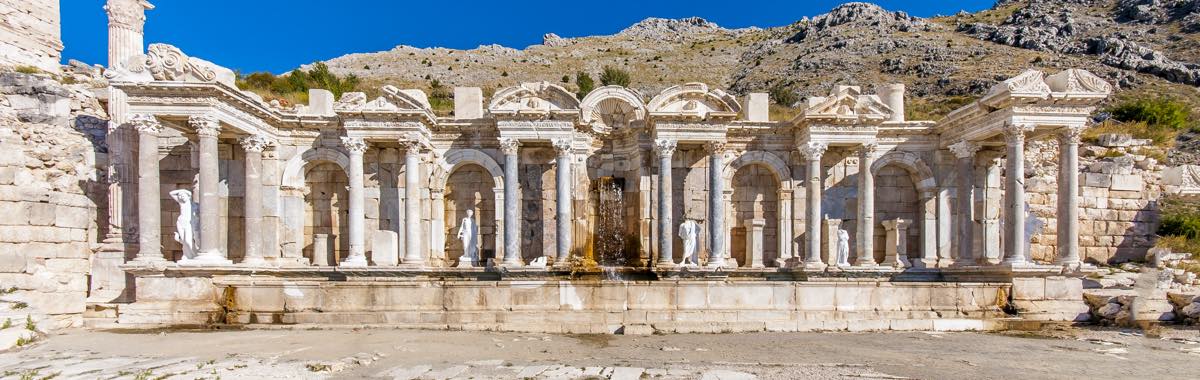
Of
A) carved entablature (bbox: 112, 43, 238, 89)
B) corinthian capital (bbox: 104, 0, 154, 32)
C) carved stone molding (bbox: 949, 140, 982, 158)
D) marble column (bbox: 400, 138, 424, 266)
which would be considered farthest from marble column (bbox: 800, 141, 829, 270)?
corinthian capital (bbox: 104, 0, 154, 32)

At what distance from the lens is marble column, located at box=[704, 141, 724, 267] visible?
14289 mm

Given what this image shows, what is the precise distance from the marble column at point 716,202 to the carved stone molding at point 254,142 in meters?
11.9

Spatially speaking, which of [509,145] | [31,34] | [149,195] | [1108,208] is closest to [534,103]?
[509,145]

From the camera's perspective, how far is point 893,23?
5475 cm

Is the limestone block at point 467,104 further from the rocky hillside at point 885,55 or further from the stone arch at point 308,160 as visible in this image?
the rocky hillside at point 885,55

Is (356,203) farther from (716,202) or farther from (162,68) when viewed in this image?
(716,202)

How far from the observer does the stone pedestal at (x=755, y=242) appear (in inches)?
595

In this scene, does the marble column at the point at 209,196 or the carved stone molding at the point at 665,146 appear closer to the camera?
the marble column at the point at 209,196

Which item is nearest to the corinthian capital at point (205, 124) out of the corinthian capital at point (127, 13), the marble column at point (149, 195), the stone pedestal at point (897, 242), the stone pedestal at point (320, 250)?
the marble column at point (149, 195)

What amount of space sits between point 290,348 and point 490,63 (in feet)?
176

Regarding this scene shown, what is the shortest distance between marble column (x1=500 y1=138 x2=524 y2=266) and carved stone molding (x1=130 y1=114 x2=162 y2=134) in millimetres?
7651

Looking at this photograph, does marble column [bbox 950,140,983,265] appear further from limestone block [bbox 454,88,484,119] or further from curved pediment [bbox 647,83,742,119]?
limestone block [bbox 454,88,484,119]

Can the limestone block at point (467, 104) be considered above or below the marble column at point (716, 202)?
above

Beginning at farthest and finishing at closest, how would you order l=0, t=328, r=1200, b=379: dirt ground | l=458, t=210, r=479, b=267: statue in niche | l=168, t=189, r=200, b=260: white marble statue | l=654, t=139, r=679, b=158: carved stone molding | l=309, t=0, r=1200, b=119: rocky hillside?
l=309, t=0, r=1200, b=119: rocky hillside, l=458, t=210, r=479, b=267: statue in niche, l=654, t=139, r=679, b=158: carved stone molding, l=168, t=189, r=200, b=260: white marble statue, l=0, t=328, r=1200, b=379: dirt ground
